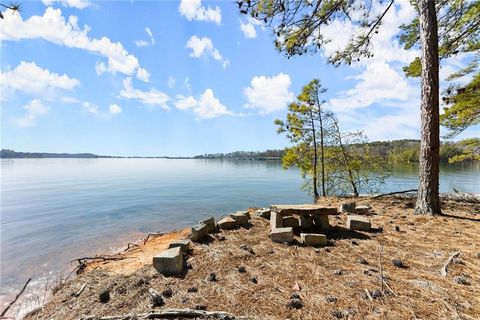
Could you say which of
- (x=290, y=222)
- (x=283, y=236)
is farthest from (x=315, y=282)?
(x=290, y=222)

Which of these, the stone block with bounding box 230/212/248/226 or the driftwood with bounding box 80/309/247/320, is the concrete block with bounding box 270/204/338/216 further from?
the driftwood with bounding box 80/309/247/320

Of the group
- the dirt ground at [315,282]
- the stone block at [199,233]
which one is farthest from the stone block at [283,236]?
the stone block at [199,233]

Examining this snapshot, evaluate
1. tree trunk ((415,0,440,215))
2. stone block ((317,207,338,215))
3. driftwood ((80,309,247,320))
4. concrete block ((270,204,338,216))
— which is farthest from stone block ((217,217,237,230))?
tree trunk ((415,0,440,215))

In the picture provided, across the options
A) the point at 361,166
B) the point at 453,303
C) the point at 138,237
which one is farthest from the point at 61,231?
the point at 361,166

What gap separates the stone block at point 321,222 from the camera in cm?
536

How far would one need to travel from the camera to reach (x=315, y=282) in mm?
3104

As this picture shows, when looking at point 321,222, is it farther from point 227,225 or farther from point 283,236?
point 227,225

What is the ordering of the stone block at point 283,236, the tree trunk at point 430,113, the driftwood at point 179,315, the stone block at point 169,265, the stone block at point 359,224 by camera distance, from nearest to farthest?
the driftwood at point 179,315
the stone block at point 169,265
the stone block at point 283,236
the stone block at point 359,224
the tree trunk at point 430,113

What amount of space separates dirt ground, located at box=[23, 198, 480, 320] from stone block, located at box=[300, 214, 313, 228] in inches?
26.3

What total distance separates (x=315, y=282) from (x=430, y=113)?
539 centimetres

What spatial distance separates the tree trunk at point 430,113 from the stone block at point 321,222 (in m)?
2.76

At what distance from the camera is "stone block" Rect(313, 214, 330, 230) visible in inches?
211

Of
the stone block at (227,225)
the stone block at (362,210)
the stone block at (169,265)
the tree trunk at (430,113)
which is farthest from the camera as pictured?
the stone block at (362,210)

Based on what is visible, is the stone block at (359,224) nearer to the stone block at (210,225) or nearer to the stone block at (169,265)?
the stone block at (210,225)
